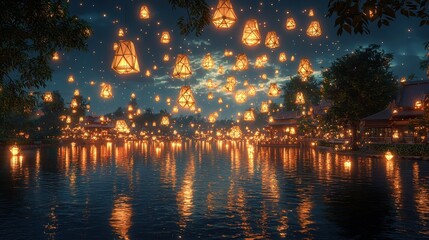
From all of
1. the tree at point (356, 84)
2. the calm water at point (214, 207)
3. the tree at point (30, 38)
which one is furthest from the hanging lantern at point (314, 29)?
the tree at point (356, 84)

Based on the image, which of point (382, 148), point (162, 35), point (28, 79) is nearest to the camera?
point (28, 79)

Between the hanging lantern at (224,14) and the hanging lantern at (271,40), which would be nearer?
the hanging lantern at (224,14)

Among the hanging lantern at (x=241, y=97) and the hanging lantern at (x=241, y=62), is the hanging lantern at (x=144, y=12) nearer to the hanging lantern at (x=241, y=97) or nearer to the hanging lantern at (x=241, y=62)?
the hanging lantern at (x=241, y=62)

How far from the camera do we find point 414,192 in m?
15.4

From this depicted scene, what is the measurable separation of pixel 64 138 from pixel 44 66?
87.5m

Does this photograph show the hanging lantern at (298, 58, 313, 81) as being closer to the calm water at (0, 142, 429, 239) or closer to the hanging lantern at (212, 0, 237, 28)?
the calm water at (0, 142, 429, 239)

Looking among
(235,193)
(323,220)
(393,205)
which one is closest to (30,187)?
(235,193)

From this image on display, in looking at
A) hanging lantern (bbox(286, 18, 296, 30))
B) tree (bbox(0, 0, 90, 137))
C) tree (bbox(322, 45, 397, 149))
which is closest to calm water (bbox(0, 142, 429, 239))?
tree (bbox(0, 0, 90, 137))

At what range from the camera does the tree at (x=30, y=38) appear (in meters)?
7.97

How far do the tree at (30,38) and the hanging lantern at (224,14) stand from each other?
4.57 metres

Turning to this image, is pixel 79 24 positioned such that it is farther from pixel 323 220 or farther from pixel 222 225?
pixel 323 220

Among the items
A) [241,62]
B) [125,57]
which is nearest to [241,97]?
[241,62]

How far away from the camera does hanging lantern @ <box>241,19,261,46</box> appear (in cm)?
1645

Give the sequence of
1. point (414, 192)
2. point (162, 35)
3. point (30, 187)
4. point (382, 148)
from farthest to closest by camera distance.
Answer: point (382, 148), point (162, 35), point (30, 187), point (414, 192)
